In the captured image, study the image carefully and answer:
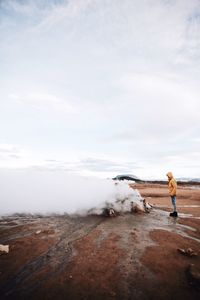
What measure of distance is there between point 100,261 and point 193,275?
2.29 metres

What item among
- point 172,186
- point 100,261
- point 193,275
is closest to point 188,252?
point 193,275

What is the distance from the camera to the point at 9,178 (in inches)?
618

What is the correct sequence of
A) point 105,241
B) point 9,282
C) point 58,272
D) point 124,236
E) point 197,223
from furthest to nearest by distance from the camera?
1. point 197,223
2. point 124,236
3. point 105,241
4. point 58,272
5. point 9,282

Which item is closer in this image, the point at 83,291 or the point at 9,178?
Answer: the point at 83,291

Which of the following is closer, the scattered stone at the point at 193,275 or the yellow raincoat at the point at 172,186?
the scattered stone at the point at 193,275

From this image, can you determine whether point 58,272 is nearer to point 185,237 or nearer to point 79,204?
point 185,237

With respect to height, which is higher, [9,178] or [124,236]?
[9,178]

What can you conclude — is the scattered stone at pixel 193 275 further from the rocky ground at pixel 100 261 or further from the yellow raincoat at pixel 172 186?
the yellow raincoat at pixel 172 186

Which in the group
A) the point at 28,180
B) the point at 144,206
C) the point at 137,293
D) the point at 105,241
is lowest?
the point at 137,293

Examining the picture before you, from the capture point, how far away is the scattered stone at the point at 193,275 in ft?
16.1

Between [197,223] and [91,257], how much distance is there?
6.17 m

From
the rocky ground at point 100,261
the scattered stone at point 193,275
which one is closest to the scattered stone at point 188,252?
the rocky ground at point 100,261

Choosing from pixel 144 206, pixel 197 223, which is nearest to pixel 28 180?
pixel 144 206

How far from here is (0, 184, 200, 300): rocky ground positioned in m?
4.66
